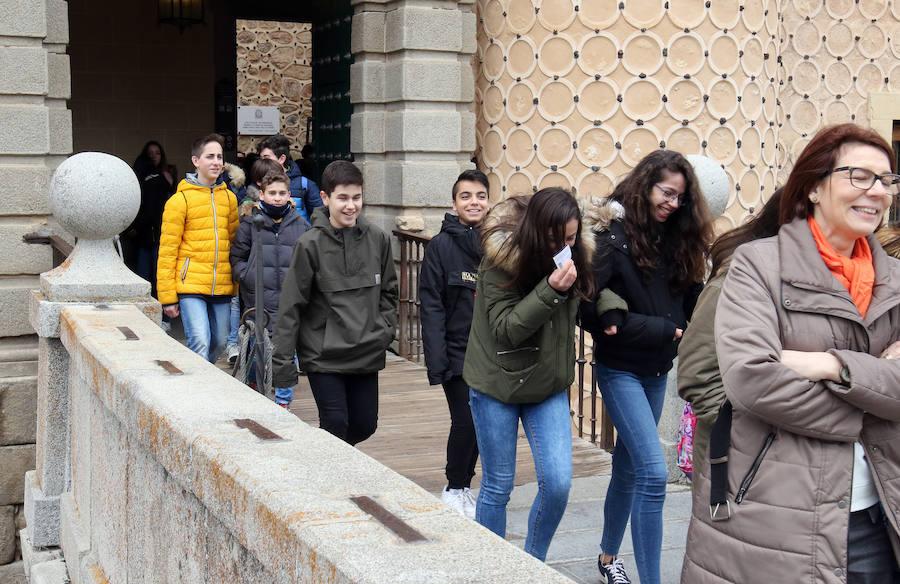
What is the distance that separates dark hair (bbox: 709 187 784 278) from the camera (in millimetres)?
3207

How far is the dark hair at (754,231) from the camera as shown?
3.21 metres

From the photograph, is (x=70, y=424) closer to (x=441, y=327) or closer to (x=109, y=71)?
(x=441, y=327)

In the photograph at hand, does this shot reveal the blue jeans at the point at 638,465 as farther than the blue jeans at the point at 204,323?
No

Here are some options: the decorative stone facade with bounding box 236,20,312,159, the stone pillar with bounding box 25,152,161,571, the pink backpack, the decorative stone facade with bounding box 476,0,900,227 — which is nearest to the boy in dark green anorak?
the stone pillar with bounding box 25,152,161,571

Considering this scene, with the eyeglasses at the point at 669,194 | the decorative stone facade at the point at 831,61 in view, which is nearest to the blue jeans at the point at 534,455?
the eyeglasses at the point at 669,194

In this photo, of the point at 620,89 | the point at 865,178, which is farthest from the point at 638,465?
the point at 620,89

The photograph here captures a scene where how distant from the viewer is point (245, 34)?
25.1 meters

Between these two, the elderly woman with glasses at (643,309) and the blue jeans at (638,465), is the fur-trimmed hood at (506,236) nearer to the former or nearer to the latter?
the elderly woman with glasses at (643,309)

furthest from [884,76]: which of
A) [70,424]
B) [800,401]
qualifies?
[800,401]

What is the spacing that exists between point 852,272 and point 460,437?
117 inches

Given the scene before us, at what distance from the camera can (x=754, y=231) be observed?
10.6 ft

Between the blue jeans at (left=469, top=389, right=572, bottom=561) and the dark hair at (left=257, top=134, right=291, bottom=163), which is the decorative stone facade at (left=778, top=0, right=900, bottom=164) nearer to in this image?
the dark hair at (left=257, top=134, right=291, bottom=163)

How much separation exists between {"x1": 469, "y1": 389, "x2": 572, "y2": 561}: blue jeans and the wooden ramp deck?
1.82m

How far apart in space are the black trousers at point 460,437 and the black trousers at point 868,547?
289cm
